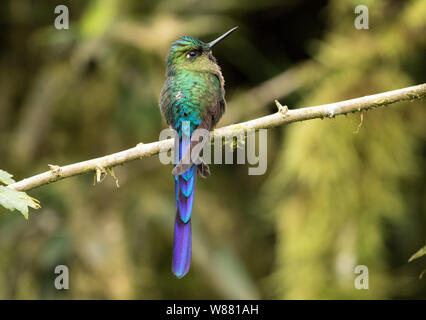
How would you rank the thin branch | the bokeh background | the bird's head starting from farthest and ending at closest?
the bokeh background
the bird's head
the thin branch

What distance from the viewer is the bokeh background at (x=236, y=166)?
4328mm

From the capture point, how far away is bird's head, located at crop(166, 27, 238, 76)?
328 centimetres

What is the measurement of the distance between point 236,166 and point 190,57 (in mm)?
2208

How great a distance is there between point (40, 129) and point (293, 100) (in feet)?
6.77

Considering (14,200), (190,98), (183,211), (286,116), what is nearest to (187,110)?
(190,98)

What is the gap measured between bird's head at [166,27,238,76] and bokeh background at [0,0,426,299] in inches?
46.8

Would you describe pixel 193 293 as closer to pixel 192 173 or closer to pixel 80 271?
pixel 80 271

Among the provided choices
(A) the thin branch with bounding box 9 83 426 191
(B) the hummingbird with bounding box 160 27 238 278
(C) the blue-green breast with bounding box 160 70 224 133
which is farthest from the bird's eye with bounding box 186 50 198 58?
(A) the thin branch with bounding box 9 83 426 191

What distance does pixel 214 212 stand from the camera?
→ 5250 mm

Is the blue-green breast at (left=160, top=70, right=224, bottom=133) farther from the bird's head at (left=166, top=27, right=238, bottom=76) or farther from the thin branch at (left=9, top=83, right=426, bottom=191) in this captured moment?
the thin branch at (left=9, top=83, right=426, bottom=191)

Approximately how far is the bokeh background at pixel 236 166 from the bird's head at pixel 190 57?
119 cm

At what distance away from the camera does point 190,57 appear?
3318 mm

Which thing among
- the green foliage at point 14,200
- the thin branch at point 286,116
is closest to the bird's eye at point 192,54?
the thin branch at point 286,116

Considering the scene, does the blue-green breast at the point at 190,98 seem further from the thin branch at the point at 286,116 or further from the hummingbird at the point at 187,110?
the thin branch at the point at 286,116
